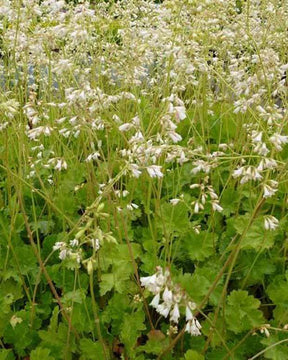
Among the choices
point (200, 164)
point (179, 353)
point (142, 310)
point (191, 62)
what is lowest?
point (179, 353)

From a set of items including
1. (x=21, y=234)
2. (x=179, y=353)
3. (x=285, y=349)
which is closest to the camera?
(x=285, y=349)

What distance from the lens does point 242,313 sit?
214cm

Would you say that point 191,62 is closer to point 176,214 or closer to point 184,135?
point 176,214

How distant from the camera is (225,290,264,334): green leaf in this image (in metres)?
2.12

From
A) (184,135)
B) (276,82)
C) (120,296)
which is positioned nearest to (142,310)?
(120,296)

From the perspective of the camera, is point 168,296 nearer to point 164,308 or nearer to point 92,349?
point 164,308

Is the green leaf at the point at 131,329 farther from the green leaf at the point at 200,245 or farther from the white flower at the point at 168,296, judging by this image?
the white flower at the point at 168,296

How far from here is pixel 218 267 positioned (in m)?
2.46

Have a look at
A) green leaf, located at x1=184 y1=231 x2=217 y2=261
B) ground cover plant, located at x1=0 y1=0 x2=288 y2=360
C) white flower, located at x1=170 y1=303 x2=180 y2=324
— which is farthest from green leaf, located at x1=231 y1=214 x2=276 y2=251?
white flower, located at x1=170 y1=303 x2=180 y2=324

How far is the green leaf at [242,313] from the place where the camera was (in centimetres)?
212

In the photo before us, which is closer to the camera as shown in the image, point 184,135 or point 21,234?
point 21,234

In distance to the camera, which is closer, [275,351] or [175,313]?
[175,313]

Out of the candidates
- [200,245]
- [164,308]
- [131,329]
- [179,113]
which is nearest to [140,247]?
[200,245]

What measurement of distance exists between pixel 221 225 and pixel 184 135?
45.8 inches
